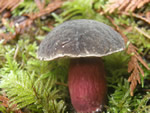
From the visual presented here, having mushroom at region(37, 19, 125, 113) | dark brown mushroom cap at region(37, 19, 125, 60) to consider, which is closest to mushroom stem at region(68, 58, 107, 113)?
mushroom at region(37, 19, 125, 113)

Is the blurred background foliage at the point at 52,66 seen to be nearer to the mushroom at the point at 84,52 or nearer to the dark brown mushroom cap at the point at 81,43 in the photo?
the mushroom at the point at 84,52

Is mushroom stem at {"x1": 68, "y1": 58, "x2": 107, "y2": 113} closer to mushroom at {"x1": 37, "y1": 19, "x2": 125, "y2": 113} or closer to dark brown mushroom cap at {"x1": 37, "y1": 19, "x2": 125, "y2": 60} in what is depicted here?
mushroom at {"x1": 37, "y1": 19, "x2": 125, "y2": 113}

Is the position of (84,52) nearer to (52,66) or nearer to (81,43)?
(81,43)

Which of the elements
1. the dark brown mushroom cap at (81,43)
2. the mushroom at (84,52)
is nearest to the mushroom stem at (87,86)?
the mushroom at (84,52)

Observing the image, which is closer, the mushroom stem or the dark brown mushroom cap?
the dark brown mushroom cap

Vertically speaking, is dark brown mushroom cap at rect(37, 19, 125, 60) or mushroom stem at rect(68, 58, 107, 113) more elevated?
dark brown mushroom cap at rect(37, 19, 125, 60)

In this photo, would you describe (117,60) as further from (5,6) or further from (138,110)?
(5,6)

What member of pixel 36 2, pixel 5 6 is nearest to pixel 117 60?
pixel 36 2
